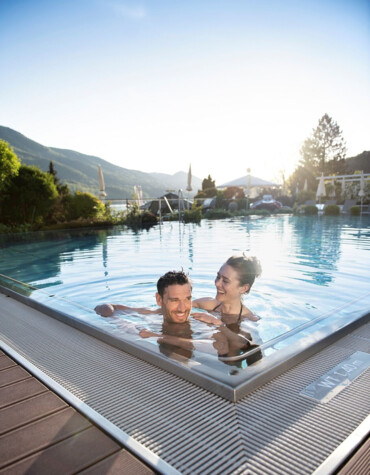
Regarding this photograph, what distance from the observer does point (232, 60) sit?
35.1 ft

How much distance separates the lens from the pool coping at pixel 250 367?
146 centimetres

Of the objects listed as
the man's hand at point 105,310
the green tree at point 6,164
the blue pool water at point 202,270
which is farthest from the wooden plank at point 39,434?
the green tree at point 6,164

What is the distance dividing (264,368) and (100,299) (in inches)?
132

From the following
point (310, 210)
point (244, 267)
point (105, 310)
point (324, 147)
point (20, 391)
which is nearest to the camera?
point (20, 391)

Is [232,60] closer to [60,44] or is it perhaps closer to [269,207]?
[60,44]

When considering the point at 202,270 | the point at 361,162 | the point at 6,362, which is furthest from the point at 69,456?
the point at 361,162

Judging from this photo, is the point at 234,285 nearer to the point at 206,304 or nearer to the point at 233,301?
the point at 233,301

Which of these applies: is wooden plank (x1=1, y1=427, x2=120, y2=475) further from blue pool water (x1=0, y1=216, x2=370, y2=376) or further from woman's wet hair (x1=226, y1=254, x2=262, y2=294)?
woman's wet hair (x1=226, y1=254, x2=262, y2=294)

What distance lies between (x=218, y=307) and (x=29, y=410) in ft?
7.07

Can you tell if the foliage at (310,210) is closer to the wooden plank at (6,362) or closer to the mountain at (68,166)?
the wooden plank at (6,362)

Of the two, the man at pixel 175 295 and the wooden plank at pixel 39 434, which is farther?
the man at pixel 175 295

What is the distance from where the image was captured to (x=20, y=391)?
157 cm

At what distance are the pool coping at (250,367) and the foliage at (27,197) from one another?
34.9 feet

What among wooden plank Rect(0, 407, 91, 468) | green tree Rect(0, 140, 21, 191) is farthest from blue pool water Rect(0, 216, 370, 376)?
green tree Rect(0, 140, 21, 191)
